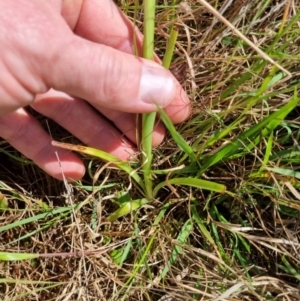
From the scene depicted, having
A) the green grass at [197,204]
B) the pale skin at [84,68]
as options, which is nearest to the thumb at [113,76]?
the pale skin at [84,68]

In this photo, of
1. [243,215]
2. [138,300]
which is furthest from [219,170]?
[138,300]

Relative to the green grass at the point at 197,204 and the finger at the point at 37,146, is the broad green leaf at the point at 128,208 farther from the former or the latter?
the finger at the point at 37,146

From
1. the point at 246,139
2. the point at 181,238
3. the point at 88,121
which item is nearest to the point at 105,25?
the point at 88,121

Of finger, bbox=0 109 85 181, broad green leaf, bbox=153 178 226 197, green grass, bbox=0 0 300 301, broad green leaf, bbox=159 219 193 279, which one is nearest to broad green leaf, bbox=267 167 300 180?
green grass, bbox=0 0 300 301

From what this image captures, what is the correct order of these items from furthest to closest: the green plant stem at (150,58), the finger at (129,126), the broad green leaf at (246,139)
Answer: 1. the finger at (129,126)
2. the broad green leaf at (246,139)
3. the green plant stem at (150,58)

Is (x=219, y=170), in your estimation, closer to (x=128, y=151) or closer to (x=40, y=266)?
(x=128, y=151)

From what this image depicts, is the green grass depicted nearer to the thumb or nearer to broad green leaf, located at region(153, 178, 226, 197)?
broad green leaf, located at region(153, 178, 226, 197)

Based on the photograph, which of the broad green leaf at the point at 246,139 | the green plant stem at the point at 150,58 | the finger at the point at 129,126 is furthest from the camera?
the finger at the point at 129,126
